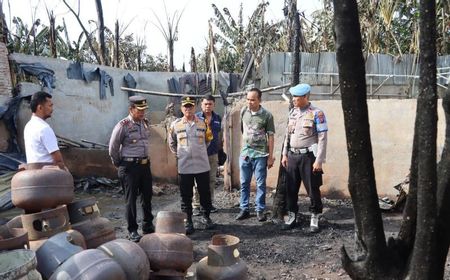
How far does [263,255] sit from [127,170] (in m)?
1.90

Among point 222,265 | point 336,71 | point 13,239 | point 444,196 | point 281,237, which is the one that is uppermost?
point 336,71

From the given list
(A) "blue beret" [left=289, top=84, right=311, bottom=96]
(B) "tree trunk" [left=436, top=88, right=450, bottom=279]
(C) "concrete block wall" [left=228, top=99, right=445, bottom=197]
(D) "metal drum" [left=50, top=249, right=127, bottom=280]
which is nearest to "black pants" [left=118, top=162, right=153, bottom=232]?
(A) "blue beret" [left=289, top=84, right=311, bottom=96]

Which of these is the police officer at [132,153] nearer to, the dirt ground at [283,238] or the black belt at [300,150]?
the dirt ground at [283,238]

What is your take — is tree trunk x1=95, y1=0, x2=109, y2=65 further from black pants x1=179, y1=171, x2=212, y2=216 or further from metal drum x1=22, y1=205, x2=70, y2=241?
metal drum x1=22, y1=205, x2=70, y2=241

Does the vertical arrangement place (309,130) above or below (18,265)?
above

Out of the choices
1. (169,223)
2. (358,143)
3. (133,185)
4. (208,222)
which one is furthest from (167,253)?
(208,222)

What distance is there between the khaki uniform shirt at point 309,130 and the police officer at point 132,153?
74.8 inches

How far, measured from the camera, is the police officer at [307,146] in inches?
216

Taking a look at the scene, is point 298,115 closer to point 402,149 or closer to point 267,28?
point 402,149

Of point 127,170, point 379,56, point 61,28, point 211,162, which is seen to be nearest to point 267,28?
point 379,56

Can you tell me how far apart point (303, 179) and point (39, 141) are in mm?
3189

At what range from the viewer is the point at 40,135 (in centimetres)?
456

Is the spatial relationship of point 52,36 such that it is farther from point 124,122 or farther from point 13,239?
point 13,239

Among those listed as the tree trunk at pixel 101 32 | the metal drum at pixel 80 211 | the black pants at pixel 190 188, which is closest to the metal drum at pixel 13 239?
the metal drum at pixel 80 211
